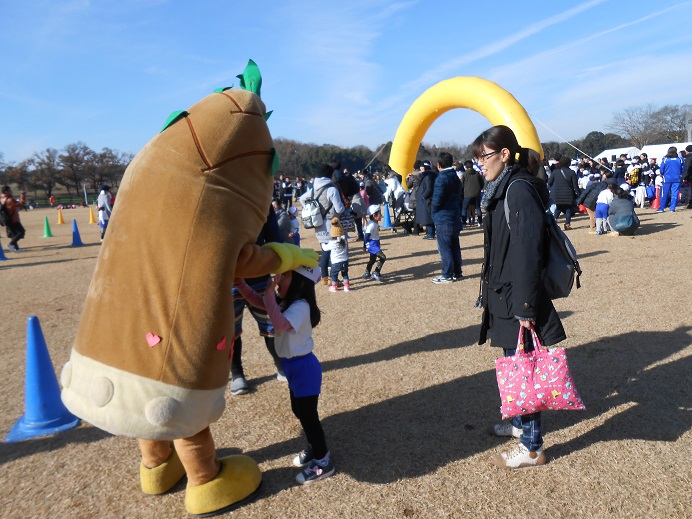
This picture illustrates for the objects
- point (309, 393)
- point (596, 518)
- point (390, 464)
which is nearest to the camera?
point (596, 518)

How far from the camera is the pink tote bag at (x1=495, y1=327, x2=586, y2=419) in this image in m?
2.75

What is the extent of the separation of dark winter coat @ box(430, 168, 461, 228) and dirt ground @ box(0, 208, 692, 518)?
1669mm

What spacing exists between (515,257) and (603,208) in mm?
10231

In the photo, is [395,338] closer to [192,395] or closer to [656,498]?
[656,498]

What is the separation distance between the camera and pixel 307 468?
301 centimetres

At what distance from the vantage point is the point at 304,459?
3.14m

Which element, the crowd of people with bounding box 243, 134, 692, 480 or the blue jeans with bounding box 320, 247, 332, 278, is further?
the blue jeans with bounding box 320, 247, 332, 278

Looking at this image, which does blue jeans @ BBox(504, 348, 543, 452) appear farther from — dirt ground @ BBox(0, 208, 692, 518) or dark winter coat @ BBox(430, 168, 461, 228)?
dark winter coat @ BBox(430, 168, 461, 228)

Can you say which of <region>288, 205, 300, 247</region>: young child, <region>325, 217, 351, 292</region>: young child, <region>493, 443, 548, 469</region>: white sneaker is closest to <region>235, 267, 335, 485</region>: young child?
<region>493, 443, 548, 469</region>: white sneaker

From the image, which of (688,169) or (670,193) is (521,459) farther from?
(670,193)

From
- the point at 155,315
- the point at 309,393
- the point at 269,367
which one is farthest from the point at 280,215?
the point at 155,315

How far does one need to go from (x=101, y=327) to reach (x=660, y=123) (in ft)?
190

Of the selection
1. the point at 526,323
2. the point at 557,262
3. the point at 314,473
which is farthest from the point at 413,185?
the point at 314,473

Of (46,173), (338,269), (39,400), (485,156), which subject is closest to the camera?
(485,156)
